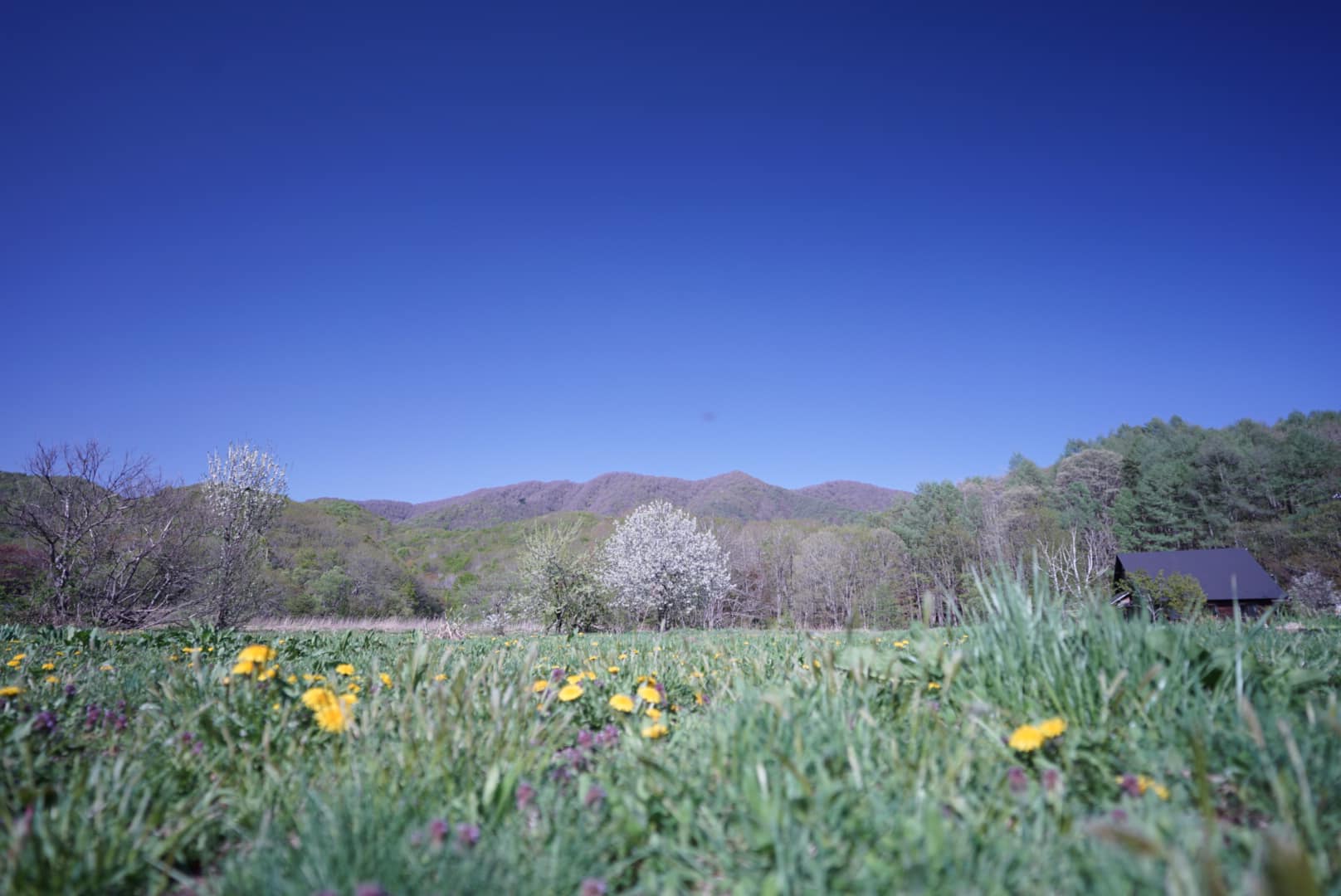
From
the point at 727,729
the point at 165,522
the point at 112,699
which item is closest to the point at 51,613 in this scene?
the point at 165,522

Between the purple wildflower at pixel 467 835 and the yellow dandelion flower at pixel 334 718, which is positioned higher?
the yellow dandelion flower at pixel 334 718

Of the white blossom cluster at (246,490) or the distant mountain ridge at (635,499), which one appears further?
the distant mountain ridge at (635,499)

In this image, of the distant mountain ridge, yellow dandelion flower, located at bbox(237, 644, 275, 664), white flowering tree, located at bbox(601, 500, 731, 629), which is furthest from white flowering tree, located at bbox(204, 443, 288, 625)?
the distant mountain ridge

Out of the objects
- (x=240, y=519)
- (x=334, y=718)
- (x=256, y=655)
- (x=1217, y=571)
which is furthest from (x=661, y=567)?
(x=334, y=718)

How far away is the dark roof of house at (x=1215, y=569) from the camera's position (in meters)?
27.0

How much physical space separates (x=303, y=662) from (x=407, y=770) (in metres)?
3.14

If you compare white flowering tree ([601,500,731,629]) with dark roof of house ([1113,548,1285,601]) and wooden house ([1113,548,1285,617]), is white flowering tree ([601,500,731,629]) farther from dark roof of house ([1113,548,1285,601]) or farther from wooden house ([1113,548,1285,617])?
dark roof of house ([1113,548,1285,601])

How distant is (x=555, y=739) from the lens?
2402 mm

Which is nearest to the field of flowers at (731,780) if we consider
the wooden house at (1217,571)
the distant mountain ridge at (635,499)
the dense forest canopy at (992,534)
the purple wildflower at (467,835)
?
the purple wildflower at (467,835)

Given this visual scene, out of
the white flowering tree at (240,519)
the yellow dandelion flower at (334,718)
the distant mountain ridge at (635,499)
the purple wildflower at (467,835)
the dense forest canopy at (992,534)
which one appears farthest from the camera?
the distant mountain ridge at (635,499)

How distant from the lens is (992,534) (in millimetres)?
49844

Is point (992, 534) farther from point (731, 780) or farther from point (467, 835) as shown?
point (467, 835)

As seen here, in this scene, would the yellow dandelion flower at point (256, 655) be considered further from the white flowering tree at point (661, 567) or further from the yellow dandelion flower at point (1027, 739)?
the white flowering tree at point (661, 567)

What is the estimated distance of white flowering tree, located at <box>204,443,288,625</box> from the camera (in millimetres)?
24000
